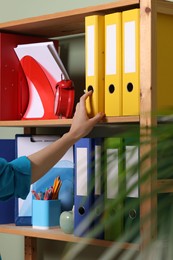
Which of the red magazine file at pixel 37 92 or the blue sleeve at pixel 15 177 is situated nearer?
the blue sleeve at pixel 15 177

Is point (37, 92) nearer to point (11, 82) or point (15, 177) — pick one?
point (11, 82)

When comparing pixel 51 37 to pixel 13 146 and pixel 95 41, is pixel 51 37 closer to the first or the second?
pixel 13 146

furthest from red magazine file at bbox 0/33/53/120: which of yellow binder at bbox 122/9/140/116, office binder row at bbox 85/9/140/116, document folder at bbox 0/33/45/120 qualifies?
yellow binder at bbox 122/9/140/116

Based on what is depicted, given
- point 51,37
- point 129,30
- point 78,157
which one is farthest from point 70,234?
point 51,37

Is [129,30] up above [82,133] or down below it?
above

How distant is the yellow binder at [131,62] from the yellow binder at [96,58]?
3.6 inches

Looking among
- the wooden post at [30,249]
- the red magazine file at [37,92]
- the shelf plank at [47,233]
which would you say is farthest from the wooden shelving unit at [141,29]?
the wooden post at [30,249]

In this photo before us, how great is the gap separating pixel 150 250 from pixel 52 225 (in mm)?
1731

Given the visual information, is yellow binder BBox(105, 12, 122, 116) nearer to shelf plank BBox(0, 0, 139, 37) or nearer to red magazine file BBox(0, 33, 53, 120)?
shelf plank BBox(0, 0, 139, 37)

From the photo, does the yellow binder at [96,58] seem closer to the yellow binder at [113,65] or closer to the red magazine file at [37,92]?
the yellow binder at [113,65]

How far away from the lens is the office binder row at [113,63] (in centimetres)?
153

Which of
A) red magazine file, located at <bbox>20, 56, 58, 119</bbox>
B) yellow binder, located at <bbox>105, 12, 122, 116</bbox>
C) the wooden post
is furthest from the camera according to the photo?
the wooden post

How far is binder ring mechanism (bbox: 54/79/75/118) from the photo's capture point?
1.85 m

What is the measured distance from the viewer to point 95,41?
5.35ft
